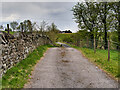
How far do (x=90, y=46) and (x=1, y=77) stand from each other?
57.2ft

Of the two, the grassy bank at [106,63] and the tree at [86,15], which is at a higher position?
the tree at [86,15]

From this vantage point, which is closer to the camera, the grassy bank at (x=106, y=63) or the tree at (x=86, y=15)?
the grassy bank at (x=106, y=63)

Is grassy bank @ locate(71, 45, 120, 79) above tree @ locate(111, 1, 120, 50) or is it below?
below

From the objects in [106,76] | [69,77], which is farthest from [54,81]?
[106,76]

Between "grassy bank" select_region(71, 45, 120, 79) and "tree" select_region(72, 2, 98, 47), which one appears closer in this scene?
"grassy bank" select_region(71, 45, 120, 79)

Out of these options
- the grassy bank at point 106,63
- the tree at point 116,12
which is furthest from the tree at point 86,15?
the grassy bank at point 106,63

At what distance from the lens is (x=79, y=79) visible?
562cm

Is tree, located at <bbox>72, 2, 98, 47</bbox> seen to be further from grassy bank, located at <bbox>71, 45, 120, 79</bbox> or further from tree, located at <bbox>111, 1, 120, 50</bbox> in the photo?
grassy bank, located at <bbox>71, 45, 120, 79</bbox>

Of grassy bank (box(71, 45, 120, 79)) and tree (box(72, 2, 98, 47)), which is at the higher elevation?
tree (box(72, 2, 98, 47))

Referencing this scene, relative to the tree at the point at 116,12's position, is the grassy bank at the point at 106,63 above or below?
below

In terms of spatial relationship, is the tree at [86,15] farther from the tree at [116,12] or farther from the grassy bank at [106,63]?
the grassy bank at [106,63]

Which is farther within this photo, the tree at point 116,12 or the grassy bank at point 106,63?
the tree at point 116,12

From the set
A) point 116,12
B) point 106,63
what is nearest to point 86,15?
point 116,12

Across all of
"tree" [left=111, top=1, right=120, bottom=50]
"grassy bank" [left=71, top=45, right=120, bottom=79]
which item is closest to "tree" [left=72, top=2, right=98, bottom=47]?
"tree" [left=111, top=1, right=120, bottom=50]
